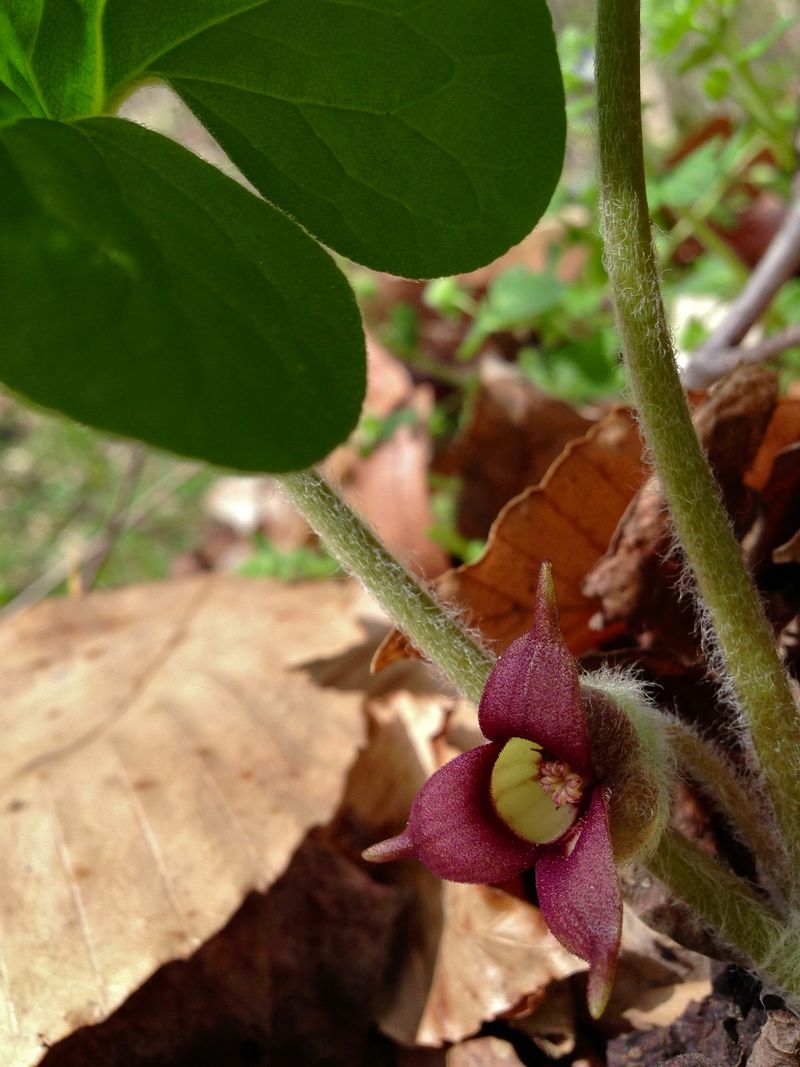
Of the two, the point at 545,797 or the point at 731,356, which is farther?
the point at 731,356

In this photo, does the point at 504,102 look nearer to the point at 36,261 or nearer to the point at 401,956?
the point at 36,261

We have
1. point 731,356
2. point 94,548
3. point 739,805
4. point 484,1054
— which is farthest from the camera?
Result: point 94,548

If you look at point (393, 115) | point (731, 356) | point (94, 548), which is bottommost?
point (94, 548)

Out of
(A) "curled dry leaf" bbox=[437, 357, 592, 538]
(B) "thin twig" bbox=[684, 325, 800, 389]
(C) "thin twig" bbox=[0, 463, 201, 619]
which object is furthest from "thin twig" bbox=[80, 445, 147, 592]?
(B) "thin twig" bbox=[684, 325, 800, 389]

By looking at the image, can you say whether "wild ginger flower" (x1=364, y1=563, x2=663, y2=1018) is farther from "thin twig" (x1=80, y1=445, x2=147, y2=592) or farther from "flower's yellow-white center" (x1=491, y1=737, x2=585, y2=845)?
"thin twig" (x1=80, y1=445, x2=147, y2=592)

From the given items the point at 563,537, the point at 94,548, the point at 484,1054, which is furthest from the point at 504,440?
the point at 484,1054

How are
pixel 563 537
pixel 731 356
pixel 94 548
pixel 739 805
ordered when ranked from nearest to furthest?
pixel 739 805
pixel 563 537
pixel 731 356
pixel 94 548

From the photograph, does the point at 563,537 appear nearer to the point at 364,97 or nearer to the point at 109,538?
the point at 364,97

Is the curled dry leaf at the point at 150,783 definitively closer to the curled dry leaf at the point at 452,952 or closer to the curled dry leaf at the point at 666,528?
the curled dry leaf at the point at 452,952
